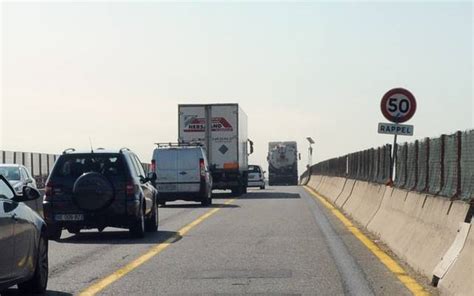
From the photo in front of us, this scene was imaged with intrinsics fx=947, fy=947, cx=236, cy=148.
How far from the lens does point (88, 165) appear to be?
18.9 metres

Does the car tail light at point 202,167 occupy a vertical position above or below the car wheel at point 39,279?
above

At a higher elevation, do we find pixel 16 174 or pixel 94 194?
pixel 16 174

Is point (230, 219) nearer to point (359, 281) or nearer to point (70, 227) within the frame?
point (70, 227)

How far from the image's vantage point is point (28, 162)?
41.9 meters

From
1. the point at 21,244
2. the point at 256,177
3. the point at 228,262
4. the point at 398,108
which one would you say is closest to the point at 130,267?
the point at 228,262

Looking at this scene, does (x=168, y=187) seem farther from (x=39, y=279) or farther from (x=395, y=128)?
(x=39, y=279)

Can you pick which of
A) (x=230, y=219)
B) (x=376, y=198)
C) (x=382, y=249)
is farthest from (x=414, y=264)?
(x=230, y=219)

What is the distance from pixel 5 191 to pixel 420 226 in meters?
5.50

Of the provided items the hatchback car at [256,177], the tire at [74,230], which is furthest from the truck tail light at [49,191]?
the hatchback car at [256,177]

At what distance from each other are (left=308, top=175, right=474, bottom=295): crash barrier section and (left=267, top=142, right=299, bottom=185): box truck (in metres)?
66.8

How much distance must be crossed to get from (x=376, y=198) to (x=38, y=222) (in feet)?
33.3

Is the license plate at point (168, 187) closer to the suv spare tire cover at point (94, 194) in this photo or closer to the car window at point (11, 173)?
the car window at point (11, 173)

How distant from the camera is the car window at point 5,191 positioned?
10.1m

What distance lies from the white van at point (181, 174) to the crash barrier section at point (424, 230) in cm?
1355
